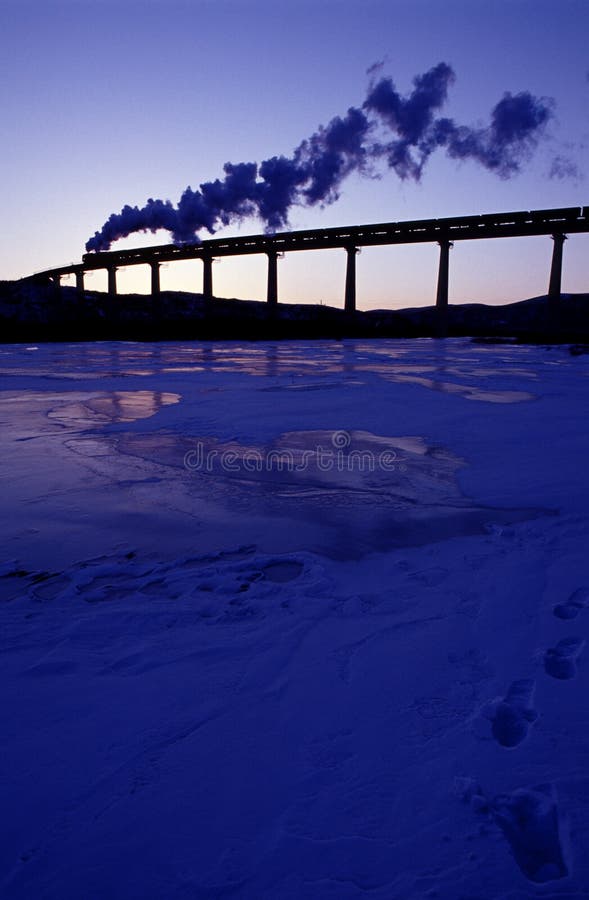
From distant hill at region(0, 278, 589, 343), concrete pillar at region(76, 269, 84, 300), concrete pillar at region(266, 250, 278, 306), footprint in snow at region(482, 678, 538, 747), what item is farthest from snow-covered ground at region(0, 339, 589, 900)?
concrete pillar at region(76, 269, 84, 300)

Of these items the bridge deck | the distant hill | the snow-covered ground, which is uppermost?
the bridge deck

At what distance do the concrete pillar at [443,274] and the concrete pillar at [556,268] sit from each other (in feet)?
21.3

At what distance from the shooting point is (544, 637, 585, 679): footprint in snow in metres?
1.94

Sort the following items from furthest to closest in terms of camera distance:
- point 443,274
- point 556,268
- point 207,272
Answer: point 207,272, point 443,274, point 556,268

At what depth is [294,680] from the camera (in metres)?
1.94

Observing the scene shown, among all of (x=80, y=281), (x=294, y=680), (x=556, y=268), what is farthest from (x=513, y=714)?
(x=80, y=281)

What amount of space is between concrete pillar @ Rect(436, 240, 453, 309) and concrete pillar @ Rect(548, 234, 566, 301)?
6.48 metres

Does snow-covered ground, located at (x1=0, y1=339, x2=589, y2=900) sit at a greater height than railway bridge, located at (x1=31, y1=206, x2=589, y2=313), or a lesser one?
lesser

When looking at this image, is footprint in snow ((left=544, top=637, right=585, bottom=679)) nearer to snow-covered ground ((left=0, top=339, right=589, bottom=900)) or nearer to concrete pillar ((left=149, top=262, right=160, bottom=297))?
snow-covered ground ((left=0, top=339, right=589, bottom=900))

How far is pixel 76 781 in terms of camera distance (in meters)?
1.51

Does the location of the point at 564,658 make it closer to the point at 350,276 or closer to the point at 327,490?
the point at 327,490

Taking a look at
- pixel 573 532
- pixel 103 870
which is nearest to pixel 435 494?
pixel 573 532
